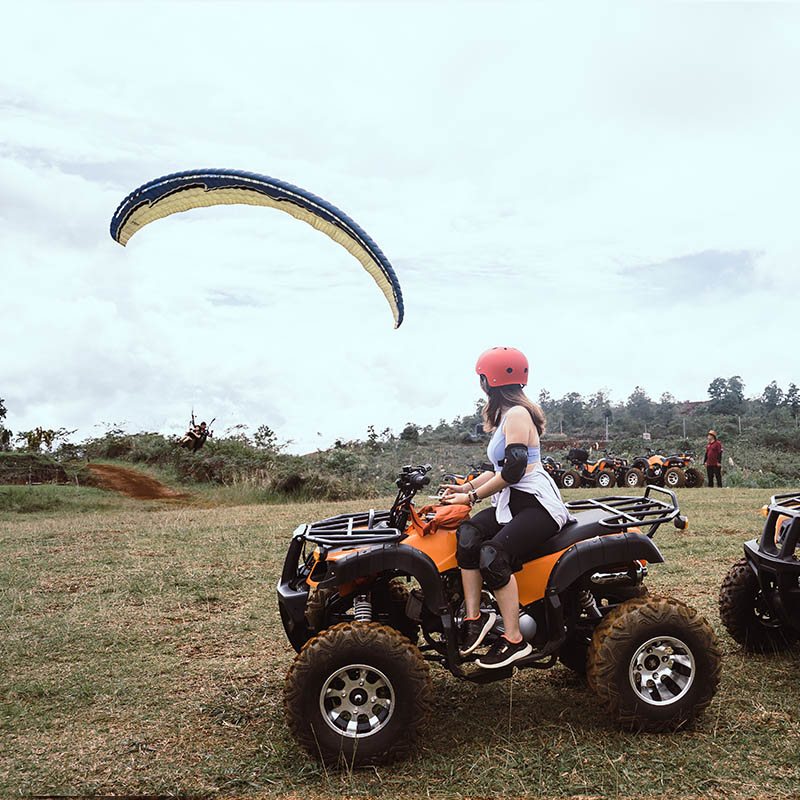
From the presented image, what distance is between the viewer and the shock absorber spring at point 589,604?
489 cm

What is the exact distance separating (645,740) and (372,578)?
173 centimetres

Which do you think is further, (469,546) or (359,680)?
(469,546)

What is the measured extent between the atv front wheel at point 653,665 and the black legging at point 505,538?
2.06ft

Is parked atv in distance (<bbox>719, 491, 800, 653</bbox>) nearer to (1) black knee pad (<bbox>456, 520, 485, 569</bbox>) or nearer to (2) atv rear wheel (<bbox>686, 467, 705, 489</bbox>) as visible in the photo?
(1) black knee pad (<bbox>456, 520, 485, 569</bbox>)

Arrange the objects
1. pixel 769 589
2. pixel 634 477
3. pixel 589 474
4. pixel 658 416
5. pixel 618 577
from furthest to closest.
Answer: pixel 658 416
pixel 589 474
pixel 634 477
pixel 769 589
pixel 618 577

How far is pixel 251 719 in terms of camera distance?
16.0 feet

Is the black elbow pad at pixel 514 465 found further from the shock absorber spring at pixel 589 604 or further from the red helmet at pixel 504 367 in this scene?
the shock absorber spring at pixel 589 604

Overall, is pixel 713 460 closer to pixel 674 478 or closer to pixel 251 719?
pixel 674 478

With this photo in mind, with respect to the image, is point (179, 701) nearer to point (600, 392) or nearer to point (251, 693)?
point (251, 693)

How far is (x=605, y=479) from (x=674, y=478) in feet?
5.95

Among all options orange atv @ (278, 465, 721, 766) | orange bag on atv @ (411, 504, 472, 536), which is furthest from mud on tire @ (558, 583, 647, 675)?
orange bag on atv @ (411, 504, 472, 536)

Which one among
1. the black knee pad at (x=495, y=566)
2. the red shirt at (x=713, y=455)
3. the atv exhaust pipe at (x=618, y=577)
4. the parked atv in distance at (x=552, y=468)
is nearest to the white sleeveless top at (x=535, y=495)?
the black knee pad at (x=495, y=566)

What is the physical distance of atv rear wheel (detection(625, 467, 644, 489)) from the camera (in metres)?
22.0

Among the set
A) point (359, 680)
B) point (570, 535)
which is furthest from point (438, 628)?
point (570, 535)
